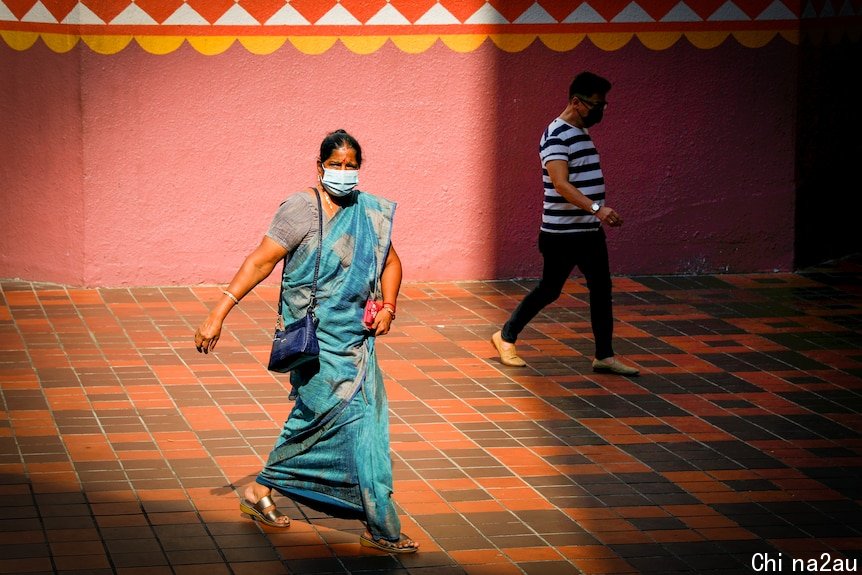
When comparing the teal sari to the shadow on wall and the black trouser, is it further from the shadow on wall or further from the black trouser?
the shadow on wall

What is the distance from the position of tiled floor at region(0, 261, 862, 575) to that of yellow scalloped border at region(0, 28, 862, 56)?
182cm

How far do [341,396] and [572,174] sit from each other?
3.20 meters

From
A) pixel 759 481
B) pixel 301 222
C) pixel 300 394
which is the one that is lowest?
pixel 759 481

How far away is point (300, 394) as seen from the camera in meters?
5.92

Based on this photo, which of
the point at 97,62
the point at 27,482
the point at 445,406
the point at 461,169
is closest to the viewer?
the point at 27,482

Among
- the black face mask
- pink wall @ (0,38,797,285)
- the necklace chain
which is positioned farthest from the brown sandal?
pink wall @ (0,38,797,285)

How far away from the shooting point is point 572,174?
28.0ft

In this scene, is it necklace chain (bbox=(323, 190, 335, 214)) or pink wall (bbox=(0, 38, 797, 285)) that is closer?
necklace chain (bbox=(323, 190, 335, 214))

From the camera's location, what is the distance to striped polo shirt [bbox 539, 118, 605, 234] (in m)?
8.52

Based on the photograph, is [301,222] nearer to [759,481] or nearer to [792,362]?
[759,481]

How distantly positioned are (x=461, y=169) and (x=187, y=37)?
2318 mm

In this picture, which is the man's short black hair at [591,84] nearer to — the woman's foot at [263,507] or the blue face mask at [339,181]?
the blue face mask at [339,181]

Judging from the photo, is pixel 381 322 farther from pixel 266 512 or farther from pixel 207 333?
pixel 266 512

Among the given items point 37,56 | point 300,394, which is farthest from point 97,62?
point 300,394
